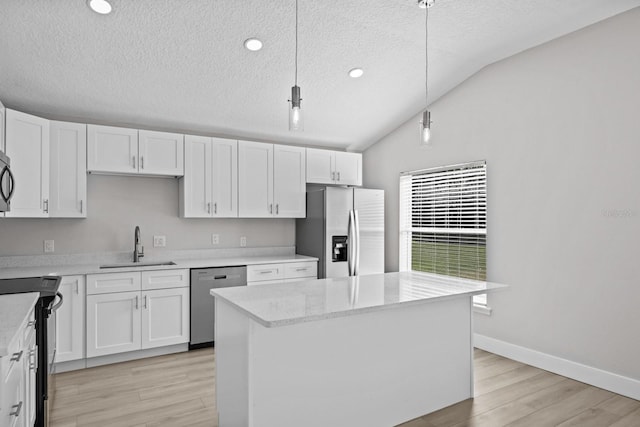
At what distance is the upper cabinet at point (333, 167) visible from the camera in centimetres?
495

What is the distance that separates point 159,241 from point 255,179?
1.23 metres

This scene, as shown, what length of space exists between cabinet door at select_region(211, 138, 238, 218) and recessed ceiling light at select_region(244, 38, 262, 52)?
1252 mm

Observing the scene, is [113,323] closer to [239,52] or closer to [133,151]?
[133,151]

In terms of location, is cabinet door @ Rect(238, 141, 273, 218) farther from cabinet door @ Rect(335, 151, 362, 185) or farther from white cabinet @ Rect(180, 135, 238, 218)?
cabinet door @ Rect(335, 151, 362, 185)

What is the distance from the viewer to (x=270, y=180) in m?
4.65

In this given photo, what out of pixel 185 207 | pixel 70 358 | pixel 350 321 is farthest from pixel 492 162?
pixel 70 358

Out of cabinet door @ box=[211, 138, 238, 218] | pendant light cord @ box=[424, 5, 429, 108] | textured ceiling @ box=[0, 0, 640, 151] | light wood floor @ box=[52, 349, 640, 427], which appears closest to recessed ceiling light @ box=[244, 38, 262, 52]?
textured ceiling @ box=[0, 0, 640, 151]

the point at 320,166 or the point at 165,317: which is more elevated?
the point at 320,166

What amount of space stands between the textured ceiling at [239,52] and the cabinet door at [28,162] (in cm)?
34

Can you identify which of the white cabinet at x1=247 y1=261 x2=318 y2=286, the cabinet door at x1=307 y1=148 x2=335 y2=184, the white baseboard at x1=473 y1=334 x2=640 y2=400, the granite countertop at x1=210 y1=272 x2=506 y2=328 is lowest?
the white baseboard at x1=473 y1=334 x2=640 y2=400

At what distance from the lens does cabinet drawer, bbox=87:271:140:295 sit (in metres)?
3.51

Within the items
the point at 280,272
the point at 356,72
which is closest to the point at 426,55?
the point at 356,72

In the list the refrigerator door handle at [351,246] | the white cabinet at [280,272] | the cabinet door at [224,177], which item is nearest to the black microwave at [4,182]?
the cabinet door at [224,177]

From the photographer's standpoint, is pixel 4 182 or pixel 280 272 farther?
pixel 280 272
